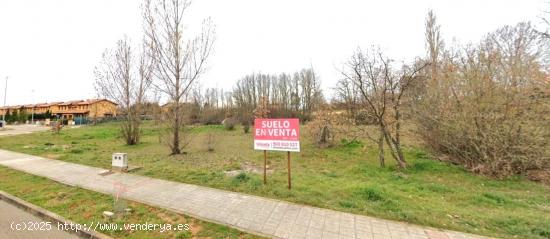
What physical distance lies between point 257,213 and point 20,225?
420cm

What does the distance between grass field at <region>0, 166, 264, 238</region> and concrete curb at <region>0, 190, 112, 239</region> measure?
0.34ft

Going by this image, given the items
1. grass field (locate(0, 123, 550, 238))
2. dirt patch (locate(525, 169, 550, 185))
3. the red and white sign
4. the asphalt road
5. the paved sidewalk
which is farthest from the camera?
dirt patch (locate(525, 169, 550, 185))

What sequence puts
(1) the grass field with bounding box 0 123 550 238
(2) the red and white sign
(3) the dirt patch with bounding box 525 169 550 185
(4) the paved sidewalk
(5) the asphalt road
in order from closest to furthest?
(4) the paved sidewalk, (5) the asphalt road, (1) the grass field with bounding box 0 123 550 238, (2) the red and white sign, (3) the dirt patch with bounding box 525 169 550 185

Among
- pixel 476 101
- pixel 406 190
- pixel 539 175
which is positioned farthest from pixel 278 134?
pixel 539 175

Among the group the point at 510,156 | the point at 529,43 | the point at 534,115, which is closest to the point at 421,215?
the point at 510,156

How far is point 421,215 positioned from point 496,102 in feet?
17.5

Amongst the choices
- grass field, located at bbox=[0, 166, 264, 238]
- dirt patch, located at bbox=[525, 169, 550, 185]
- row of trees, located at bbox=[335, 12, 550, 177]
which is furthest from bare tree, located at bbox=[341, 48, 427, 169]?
grass field, located at bbox=[0, 166, 264, 238]

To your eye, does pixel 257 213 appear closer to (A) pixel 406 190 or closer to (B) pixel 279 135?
(B) pixel 279 135

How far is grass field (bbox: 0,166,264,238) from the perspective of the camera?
3.68 m

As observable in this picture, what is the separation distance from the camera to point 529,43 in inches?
288

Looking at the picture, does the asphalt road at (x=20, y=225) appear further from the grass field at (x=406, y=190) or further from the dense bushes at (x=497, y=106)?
the dense bushes at (x=497, y=106)

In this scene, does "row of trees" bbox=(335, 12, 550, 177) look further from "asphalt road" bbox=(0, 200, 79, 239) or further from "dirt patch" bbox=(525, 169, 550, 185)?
"asphalt road" bbox=(0, 200, 79, 239)

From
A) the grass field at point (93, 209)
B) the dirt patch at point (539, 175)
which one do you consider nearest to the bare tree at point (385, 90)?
the dirt patch at point (539, 175)

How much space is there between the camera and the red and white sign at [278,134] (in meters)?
5.39
